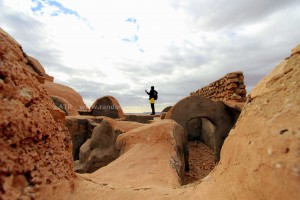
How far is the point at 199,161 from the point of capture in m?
10.2

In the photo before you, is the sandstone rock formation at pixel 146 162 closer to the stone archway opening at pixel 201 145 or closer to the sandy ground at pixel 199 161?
the sandy ground at pixel 199 161

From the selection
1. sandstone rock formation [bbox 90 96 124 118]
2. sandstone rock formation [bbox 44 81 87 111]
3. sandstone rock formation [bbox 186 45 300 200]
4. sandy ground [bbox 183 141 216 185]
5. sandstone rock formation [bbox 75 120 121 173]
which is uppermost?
sandstone rock formation [bbox 44 81 87 111]

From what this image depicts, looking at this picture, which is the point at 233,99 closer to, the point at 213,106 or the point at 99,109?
the point at 213,106

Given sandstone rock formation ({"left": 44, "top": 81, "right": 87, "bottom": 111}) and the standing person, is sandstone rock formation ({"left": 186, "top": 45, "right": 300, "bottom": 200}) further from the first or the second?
sandstone rock formation ({"left": 44, "top": 81, "right": 87, "bottom": 111})

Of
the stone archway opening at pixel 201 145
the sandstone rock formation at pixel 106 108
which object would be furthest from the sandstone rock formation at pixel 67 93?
the stone archway opening at pixel 201 145

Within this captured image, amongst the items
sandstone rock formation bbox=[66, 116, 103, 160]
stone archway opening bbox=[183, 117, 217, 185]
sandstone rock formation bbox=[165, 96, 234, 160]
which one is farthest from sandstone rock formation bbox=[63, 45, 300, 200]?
sandstone rock formation bbox=[66, 116, 103, 160]

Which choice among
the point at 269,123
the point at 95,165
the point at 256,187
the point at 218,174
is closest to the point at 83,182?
the point at 218,174

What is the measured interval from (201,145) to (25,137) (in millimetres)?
12229

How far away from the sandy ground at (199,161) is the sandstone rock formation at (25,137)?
5910 millimetres

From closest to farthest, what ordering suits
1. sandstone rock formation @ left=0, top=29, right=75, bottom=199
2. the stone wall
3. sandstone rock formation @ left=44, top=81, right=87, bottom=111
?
sandstone rock formation @ left=0, top=29, right=75, bottom=199 < the stone wall < sandstone rock formation @ left=44, top=81, right=87, bottom=111

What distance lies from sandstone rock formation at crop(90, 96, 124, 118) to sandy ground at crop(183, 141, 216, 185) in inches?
181

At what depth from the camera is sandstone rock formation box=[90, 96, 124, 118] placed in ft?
42.4

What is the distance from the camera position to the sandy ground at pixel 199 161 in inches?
301

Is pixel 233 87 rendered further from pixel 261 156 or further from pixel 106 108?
pixel 261 156
